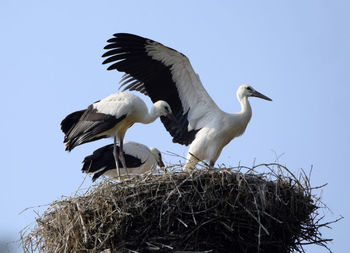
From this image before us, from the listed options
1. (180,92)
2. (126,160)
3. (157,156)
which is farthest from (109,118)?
(157,156)


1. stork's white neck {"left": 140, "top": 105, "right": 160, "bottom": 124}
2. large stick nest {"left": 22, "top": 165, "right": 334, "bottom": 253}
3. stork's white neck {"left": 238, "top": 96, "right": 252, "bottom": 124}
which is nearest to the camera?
large stick nest {"left": 22, "top": 165, "right": 334, "bottom": 253}

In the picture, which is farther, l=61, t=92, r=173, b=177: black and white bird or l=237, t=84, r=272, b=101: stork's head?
l=237, t=84, r=272, b=101: stork's head

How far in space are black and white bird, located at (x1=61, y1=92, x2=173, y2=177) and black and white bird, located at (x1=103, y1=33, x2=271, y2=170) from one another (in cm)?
38

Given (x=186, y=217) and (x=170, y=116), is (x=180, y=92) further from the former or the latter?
(x=186, y=217)

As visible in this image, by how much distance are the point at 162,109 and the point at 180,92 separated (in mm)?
489

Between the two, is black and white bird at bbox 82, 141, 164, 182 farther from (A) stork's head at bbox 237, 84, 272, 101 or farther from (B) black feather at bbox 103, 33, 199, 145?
(A) stork's head at bbox 237, 84, 272, 101

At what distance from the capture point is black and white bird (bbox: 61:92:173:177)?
7.53 meters

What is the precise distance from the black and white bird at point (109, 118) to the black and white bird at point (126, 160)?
1.57 meters

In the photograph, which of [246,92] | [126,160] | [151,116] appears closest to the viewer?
[151,116]

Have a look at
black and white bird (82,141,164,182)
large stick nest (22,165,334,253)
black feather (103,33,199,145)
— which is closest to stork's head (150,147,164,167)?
black and white bird (82,141,164,182)

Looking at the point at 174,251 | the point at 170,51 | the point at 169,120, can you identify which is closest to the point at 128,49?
the point at 170,51

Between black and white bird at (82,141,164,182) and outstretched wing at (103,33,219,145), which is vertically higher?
outstretched wing at (103,33,219,145)

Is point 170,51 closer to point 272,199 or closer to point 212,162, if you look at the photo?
point 212,162

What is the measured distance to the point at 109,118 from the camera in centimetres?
755
